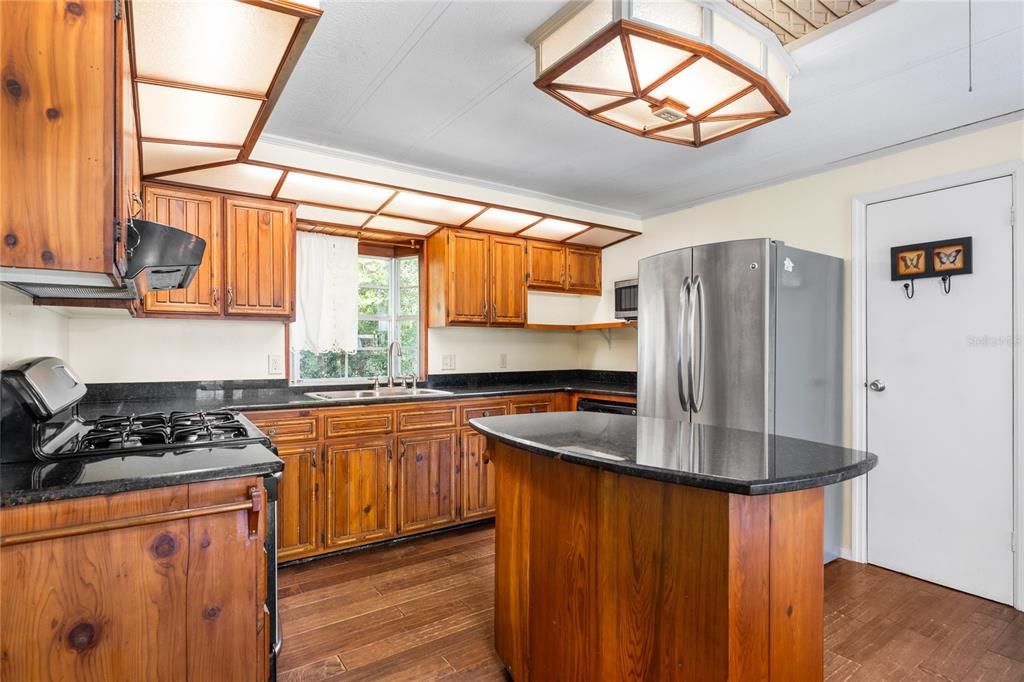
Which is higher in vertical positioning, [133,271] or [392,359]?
[133,271]

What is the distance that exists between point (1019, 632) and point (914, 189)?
7.76 feet

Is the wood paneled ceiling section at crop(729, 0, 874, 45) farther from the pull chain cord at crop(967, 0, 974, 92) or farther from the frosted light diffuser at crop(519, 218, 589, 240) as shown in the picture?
the frosted light diffuser at crop(519, 218, 589, 240)

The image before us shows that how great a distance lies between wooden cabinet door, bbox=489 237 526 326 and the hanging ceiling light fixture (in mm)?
2050

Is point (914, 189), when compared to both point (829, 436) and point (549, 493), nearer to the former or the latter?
point (829, 436)

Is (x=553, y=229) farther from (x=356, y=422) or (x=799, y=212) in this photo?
(x=356, y=422)

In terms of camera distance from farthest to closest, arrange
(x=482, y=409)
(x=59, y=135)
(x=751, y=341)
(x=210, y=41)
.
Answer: (x=482, y=409), (x=751, y=341), (x=210, y=41), (x=59, y=135)

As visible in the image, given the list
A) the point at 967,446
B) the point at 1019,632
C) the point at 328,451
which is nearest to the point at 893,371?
the point at 967,446

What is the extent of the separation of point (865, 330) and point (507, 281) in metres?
2.57

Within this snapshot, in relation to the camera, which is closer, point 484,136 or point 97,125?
point 97,125

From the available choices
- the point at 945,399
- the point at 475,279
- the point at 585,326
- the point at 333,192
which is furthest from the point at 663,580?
the point at 585,326

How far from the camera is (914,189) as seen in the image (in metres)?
3.04

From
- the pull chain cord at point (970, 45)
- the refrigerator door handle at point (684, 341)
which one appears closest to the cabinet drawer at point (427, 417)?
the refrigerator door handle at point (684, 341)

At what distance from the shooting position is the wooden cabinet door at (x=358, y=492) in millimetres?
3195

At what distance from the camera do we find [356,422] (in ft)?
10.8
